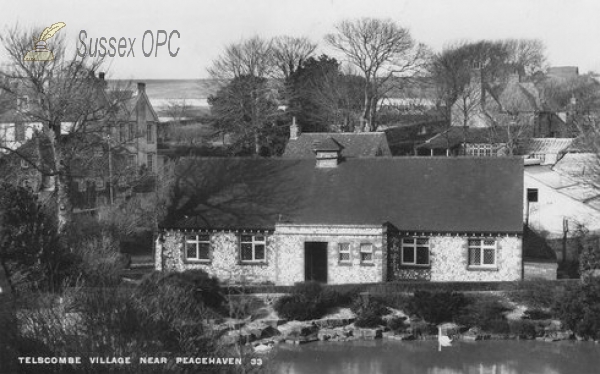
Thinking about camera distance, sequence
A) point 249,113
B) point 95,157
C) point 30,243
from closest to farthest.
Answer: point 30,243 < point 95,157 < point 249,113

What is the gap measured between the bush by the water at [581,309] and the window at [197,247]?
44.3 ft

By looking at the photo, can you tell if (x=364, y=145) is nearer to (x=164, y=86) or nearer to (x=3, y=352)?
(x=164, y=86)

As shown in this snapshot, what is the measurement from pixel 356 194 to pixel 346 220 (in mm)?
1637

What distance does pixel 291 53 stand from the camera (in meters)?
72.4

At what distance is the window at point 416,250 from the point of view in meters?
33.2

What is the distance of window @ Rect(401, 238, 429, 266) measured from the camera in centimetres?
3316

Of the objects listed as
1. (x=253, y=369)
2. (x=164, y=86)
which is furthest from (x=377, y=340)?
(x=164, y=86)

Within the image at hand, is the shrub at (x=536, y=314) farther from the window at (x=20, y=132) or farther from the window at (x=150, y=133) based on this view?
the window at (x=150, y=133)

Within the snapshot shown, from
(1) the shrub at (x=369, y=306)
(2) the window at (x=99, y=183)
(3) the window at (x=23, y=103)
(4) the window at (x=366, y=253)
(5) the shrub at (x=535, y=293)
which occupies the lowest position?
(1) the shrub at (x=369, y=306)

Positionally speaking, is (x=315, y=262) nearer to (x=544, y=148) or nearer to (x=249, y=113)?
(x=249, y=113)

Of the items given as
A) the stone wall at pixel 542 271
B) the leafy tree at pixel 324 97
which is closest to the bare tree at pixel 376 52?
Answer: the leafy tree at pixel 324 97

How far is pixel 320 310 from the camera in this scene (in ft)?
99.5

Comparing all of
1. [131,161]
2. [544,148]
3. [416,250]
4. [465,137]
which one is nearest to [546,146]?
[544,148]

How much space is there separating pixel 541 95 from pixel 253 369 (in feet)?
234
